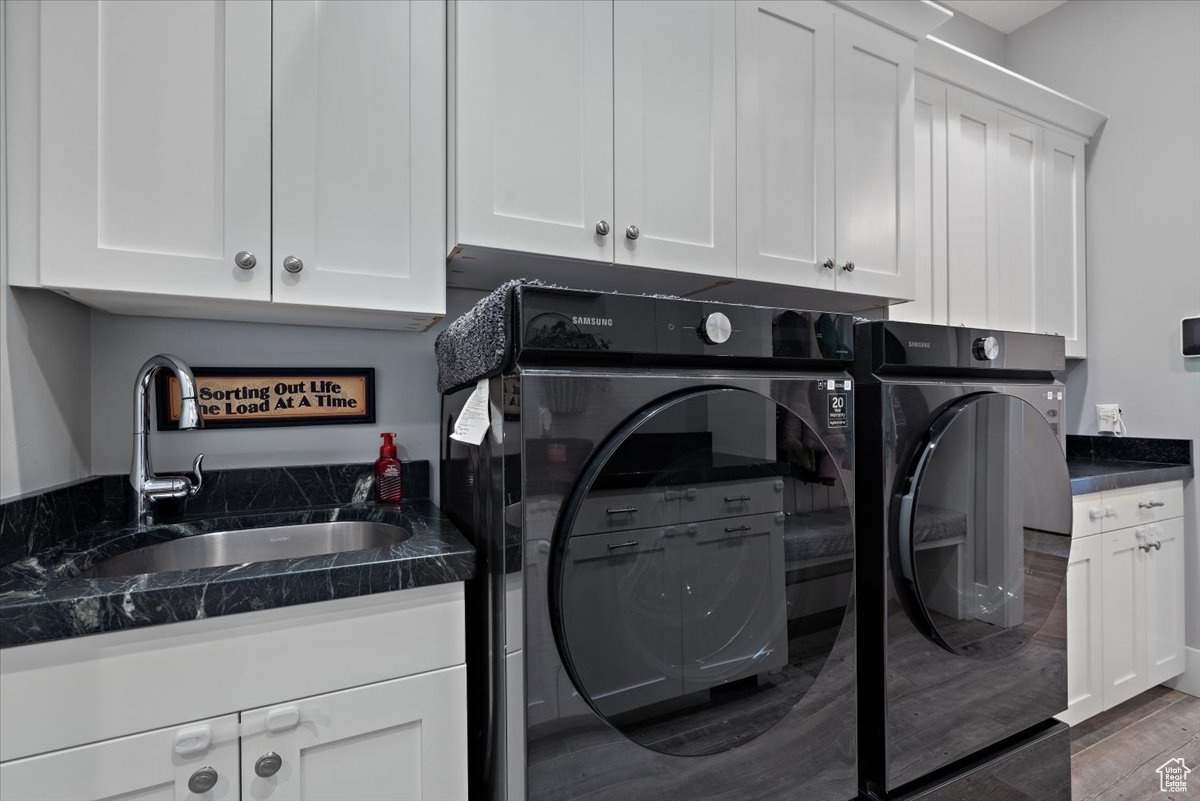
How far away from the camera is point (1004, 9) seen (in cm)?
281

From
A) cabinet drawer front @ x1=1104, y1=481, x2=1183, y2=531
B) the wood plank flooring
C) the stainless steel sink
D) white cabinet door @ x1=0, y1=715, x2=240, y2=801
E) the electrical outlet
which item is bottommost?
the wood plank flooring

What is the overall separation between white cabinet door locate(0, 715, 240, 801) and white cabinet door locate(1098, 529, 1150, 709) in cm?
268

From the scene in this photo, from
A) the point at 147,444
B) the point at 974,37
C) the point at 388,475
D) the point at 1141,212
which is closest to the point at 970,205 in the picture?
the point at 1141,212

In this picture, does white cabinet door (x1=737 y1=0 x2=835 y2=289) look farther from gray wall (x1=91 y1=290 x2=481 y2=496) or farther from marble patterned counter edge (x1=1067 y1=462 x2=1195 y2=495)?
marble patterned counter edge (x1=1067 y1=462 x2=1195 y2=495)

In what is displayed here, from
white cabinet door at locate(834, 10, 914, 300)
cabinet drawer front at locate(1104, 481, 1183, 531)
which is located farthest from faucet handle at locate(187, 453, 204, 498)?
cabinet drawer front at locate(1104, 481, 1183, 531)

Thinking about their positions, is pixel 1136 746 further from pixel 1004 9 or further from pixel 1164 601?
pixel 1004 9

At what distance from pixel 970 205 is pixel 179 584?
2801 millimetres

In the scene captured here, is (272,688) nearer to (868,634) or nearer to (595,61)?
(868,634)

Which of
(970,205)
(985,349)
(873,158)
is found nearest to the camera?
(985,349)

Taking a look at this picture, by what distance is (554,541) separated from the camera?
2.91 feet

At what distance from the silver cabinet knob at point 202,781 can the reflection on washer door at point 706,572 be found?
58 centimetres

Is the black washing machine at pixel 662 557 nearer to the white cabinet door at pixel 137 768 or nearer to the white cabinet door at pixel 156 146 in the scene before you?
the white cabinet door at pixel 137 768

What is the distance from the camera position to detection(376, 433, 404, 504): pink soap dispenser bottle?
1512 millimetres

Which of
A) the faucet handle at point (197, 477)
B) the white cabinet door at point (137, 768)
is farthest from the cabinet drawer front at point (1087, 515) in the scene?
the faucet handle at point (197, 477)
